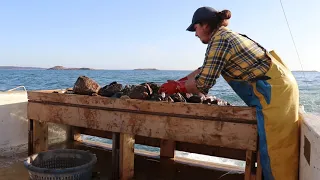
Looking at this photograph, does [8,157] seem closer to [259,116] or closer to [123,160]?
[123,160]

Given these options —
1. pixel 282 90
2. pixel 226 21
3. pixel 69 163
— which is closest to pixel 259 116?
pixel 282 90

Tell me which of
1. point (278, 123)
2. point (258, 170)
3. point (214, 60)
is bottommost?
point (258, 170)

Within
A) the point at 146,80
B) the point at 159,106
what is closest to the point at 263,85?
the point at 159,106

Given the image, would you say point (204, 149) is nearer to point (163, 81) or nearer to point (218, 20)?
point (218, 20)

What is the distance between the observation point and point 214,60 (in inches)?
102

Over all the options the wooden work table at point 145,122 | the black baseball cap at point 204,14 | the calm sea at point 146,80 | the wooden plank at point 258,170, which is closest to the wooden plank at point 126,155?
the wooden work table at point 145,122

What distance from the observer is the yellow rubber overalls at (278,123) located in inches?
98.4

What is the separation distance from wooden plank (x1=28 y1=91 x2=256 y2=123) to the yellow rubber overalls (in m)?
0.19

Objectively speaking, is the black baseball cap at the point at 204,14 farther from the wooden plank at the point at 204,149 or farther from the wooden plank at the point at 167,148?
the wooden plank at the point at 167,148

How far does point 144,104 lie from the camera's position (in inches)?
126

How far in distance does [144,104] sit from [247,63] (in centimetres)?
109

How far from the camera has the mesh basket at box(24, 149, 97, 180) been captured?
9.37ft

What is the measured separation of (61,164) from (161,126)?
1140 mm

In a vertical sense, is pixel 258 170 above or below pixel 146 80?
above
